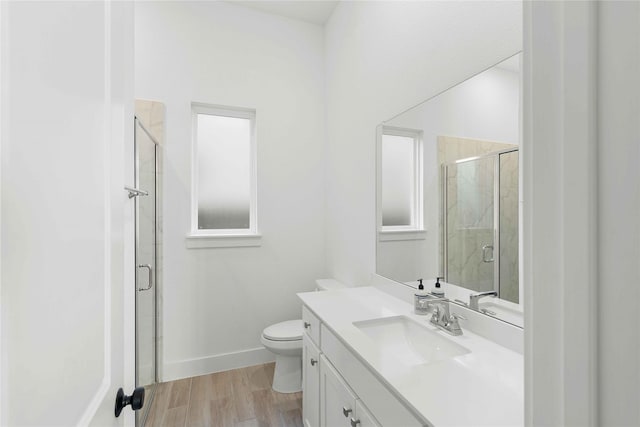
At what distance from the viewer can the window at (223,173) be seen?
255 cm

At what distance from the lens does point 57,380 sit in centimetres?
42

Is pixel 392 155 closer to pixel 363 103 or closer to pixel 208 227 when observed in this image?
pixel 363 103

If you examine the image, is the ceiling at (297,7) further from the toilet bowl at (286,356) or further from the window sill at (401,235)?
the toilet bowl at (286,356)

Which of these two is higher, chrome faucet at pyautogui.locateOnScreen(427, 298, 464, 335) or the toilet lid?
chrome faucet at pyautogui.locateOnScreen(427, 298, 464, 335)

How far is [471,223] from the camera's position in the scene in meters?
1.31

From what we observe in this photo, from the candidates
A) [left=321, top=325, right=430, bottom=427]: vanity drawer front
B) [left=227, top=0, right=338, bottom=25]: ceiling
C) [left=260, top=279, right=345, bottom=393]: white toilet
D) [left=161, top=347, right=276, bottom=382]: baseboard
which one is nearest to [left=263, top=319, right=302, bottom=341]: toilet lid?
[left=260, top=279, right=345, bottom=393]: white toilet

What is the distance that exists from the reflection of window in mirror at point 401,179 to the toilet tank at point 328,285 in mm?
752

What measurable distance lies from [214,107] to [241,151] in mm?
421

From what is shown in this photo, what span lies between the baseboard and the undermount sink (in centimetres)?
156

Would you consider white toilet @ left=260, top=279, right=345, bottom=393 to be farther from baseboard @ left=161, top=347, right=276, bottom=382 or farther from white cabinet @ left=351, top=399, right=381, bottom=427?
white cabinet @ left=351, top=399, right=381, bottom=427

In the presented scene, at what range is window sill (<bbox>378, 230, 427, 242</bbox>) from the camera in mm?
1616

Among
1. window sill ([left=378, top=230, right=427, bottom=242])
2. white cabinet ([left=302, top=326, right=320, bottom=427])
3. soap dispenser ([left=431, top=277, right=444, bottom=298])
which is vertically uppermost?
window sill ([left=378, top=230, right=427, bottom=242])
